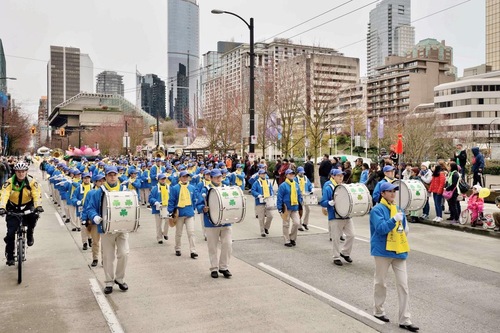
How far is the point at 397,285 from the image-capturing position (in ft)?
21.1

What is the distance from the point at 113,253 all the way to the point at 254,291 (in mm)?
2447

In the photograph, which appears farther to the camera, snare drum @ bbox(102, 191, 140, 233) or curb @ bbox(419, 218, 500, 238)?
curb @ bbox(419, 218, 500, 238)

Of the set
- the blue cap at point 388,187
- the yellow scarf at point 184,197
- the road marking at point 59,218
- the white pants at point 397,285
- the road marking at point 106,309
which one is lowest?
the road marking at point 106,309

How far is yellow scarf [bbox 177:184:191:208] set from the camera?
1085 centimetres

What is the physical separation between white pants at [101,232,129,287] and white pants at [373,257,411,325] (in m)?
4.08

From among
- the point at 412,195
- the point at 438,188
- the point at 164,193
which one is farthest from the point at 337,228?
the point at 438,188

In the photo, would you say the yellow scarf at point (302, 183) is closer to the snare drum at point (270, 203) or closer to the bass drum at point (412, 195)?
the snare drum at point (270, 203)

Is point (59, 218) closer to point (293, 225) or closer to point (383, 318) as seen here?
point (293, 225)

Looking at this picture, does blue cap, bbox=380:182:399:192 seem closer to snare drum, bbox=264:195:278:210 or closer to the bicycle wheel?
the bicycle wheel

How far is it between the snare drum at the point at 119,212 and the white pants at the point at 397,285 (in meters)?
3.88

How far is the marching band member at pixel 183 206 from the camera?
1073cm

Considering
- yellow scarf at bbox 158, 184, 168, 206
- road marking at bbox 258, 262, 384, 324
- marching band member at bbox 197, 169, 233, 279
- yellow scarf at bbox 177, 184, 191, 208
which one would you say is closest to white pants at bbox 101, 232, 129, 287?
marching band member at bbox 197, 169, 233, 279

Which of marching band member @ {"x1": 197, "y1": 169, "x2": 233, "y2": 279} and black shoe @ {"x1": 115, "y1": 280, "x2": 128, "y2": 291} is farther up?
marching band member @ {"x1": 197, "y1": 169, "x2": 233, "y2": 279}

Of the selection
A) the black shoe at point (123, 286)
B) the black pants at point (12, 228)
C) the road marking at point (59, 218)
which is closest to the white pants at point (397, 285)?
the black shoe at point (123, 286)
